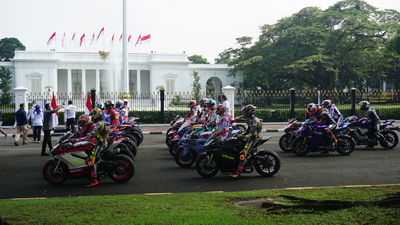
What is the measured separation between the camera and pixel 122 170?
788cm

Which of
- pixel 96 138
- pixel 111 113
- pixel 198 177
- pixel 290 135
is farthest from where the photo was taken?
pixel 290 135

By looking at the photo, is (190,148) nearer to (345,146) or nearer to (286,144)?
(286,144)

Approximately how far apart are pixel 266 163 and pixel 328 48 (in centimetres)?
3205

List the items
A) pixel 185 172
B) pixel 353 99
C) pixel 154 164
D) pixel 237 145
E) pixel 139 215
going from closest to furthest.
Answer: pixel 139 215 < pixel 237 145 < pixel 185 172 < pixel 154 164 < pixel 353 99

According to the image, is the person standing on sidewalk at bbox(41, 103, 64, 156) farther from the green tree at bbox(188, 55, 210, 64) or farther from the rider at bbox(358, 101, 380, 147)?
the green tree at bbox(188, 55, 210, 64)

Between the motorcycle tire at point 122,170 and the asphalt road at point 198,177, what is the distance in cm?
13

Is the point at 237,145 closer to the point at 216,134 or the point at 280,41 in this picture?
the point at 216,134

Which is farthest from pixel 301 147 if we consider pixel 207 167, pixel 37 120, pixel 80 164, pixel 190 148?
pixel 37 120

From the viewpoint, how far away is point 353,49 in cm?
3684

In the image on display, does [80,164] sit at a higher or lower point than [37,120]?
lower

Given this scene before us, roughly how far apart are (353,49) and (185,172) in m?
31.7

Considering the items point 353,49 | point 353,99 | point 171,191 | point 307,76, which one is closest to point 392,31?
point 353,49

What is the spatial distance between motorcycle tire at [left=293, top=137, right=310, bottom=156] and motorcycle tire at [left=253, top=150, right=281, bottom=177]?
9.86 ft

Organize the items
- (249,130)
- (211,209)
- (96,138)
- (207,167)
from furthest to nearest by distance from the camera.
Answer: (207,167), (249,130), (96,138), (211,209)
